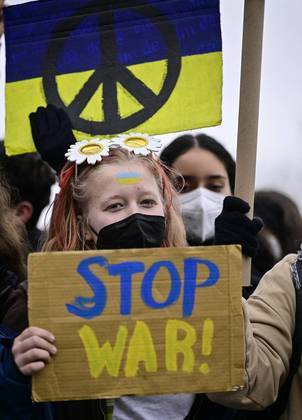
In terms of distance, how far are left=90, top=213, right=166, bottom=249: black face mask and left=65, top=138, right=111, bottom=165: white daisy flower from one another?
26 centimetres

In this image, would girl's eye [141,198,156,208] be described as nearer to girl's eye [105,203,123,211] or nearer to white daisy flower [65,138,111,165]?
girl's eye [105,203,123,211]

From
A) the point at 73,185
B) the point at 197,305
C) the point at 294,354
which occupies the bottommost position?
the point at 294,354

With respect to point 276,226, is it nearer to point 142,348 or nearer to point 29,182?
point 29,182

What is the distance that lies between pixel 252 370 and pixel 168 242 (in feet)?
1.76

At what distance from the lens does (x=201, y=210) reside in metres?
4.05

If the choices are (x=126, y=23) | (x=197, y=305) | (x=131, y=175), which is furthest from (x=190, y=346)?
(x=126, y=23)

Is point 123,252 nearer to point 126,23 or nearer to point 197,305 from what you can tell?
point 197,305

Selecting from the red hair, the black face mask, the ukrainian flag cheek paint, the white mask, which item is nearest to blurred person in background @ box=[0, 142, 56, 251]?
the white mask

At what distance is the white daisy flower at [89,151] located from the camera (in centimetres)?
290

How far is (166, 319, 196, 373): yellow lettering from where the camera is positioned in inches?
95.0

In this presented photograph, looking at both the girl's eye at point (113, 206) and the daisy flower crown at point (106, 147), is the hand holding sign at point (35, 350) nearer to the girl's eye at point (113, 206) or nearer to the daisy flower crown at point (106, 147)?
the girl's eye at point (113, 206)

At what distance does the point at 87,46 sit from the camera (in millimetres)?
3404

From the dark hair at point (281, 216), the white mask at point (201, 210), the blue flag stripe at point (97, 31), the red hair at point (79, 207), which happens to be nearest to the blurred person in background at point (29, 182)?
the white mask at point (201, 210)

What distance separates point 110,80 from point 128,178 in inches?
23.7
